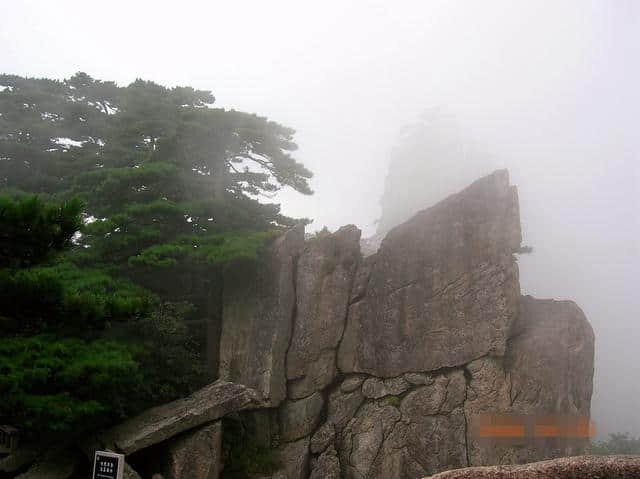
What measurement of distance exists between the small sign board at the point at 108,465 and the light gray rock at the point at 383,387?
7212 mm

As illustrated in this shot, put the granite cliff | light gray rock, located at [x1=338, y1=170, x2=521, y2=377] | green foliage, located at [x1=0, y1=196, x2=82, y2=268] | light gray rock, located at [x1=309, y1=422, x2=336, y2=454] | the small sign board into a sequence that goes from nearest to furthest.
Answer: green foliage, located at [x1=0, y1=196, x2=82, y2=268] < the small sign board < the granite cliff < light gray rock, located at [x1=338, y1=170, x2=521, y2=377] < light gray rock, located at [x1=309, y1=422, x2=336, y2=454]

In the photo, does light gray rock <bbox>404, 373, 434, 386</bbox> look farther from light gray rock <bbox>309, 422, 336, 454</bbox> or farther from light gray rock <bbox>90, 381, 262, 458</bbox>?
light gray rock <bbox>90, 381, 262, 458</bbox>

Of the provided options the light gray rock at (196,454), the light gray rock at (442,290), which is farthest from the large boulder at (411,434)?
the light gray rock at (196,454)

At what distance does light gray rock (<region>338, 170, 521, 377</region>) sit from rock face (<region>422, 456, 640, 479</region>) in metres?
7.76

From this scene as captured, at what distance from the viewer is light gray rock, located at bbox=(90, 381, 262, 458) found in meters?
9.76

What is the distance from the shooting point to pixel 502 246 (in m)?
12.1

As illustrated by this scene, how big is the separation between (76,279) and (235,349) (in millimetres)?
4607

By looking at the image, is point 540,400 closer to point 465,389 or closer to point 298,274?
point 465,389

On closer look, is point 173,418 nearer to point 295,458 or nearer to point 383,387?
point 295,458

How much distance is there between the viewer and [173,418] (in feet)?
33.3

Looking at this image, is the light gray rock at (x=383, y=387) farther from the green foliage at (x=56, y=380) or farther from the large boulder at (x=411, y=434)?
the green foliage at (x=56, y=380)

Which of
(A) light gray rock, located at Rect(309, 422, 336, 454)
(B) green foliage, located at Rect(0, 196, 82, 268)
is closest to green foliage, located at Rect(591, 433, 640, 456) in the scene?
(A) light gray rock, located at Rect(309, 422, 336, 454)

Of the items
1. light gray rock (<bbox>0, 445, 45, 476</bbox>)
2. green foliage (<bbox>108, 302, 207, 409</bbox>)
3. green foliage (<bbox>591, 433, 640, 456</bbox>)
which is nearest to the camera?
light gray rock (<bbox>0, 445, 45, 476</bbox>)

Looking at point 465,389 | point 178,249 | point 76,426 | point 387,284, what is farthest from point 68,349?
point 465,389
